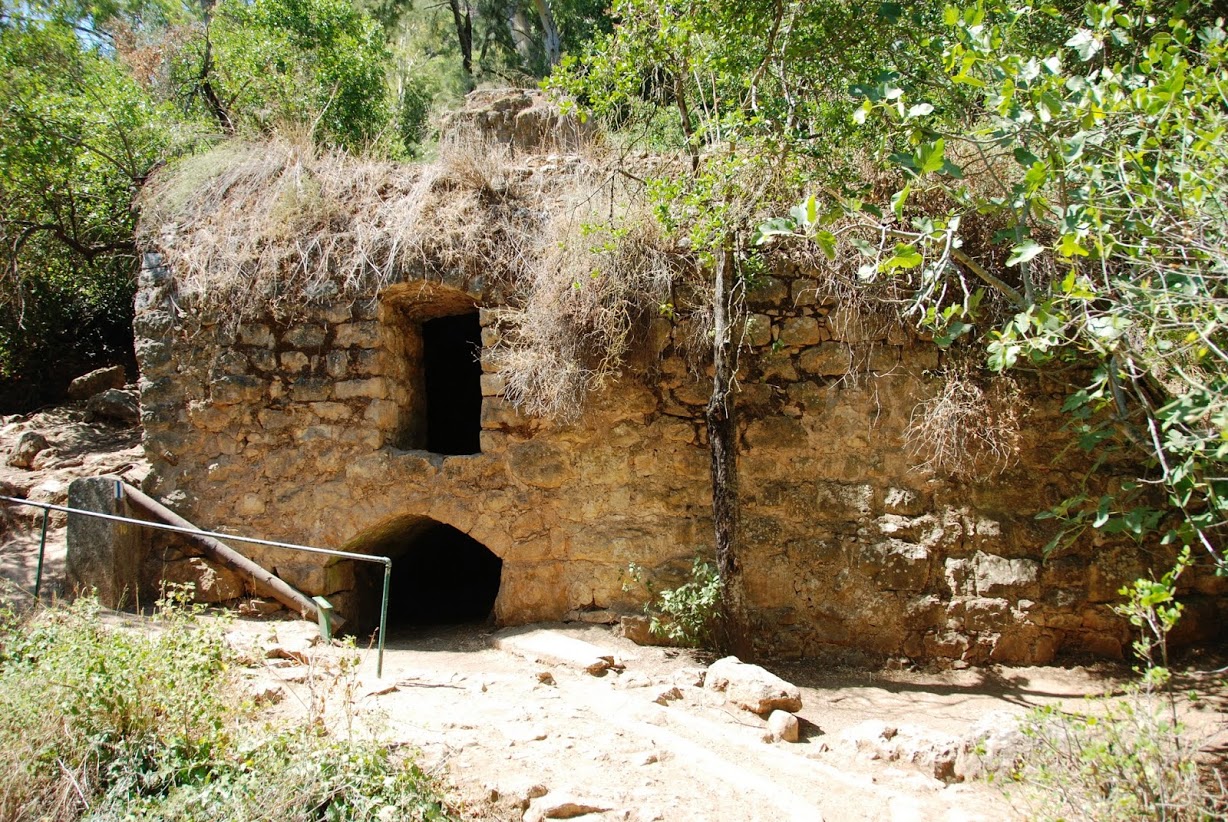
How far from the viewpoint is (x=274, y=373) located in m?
Answer: 5.66

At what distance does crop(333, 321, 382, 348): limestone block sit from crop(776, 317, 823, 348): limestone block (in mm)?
2649

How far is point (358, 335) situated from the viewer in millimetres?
5594

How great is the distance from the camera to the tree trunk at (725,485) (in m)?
4.78

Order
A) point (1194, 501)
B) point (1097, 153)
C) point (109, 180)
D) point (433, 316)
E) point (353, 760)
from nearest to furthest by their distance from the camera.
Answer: point (353, 760)
point (1097, 153)
point (1194, 501)
point (433, 316)
point (109, 180)

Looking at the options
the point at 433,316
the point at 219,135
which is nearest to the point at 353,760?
the point at 433,316

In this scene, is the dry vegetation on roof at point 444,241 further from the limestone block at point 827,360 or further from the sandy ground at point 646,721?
the sandy ground at point 646,721

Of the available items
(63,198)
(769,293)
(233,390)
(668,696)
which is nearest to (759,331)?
(769,293)

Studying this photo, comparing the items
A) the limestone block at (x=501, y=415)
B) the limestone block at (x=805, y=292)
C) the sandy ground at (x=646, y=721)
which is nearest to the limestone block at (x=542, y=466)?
the limestone block at (x=501, y=415)

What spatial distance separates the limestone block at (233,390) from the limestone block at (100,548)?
0.82 m

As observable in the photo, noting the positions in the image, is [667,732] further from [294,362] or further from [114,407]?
[114,407]

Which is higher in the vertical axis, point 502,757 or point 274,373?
point 274,373

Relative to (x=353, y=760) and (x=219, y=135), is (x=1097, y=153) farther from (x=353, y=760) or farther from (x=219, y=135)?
(x=219, y=135)

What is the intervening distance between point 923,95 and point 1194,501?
2.60 m

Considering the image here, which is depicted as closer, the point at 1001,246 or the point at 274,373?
the point at 1001,246
